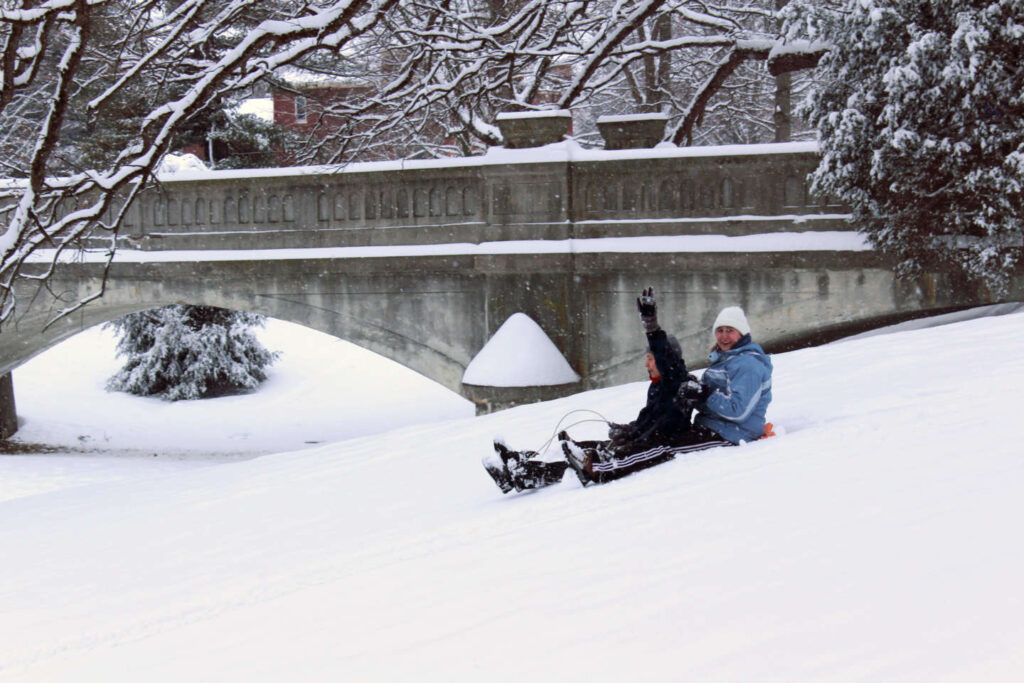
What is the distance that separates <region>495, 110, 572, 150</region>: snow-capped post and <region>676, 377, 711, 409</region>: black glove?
5.78 metres

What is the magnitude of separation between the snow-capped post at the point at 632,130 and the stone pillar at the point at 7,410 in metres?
11.9

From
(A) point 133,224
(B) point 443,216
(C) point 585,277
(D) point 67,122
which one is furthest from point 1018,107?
(D) point 67,122

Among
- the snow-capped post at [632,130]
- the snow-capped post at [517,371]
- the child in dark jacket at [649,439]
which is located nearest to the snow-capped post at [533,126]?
the snow-capped post at [632,130]

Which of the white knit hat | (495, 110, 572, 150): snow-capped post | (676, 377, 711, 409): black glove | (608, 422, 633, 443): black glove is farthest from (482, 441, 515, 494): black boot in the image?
(495, 110, 572, 150): snow-capped post

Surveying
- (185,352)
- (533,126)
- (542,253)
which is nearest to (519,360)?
(542,253)

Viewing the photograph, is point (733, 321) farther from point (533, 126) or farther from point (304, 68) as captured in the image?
point (304, 68)

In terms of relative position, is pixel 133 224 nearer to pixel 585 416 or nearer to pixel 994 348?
pixel 585 416

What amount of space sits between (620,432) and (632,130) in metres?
6.16

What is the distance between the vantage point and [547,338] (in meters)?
10.6

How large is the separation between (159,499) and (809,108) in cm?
677

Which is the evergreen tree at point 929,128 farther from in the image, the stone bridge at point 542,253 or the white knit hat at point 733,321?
the white knit hat at point 733,321

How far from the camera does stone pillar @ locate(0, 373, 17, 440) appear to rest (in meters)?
17.4

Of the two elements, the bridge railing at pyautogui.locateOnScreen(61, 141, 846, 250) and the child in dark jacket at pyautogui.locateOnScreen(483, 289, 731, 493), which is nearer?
the child in dark jacket at pyautogui.locateOnScreen(483, 289, 731, 493)

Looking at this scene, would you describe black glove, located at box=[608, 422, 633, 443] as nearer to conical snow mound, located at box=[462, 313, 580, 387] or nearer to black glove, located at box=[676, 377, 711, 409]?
black glove, located at box=[676, 377, 711, 409]
